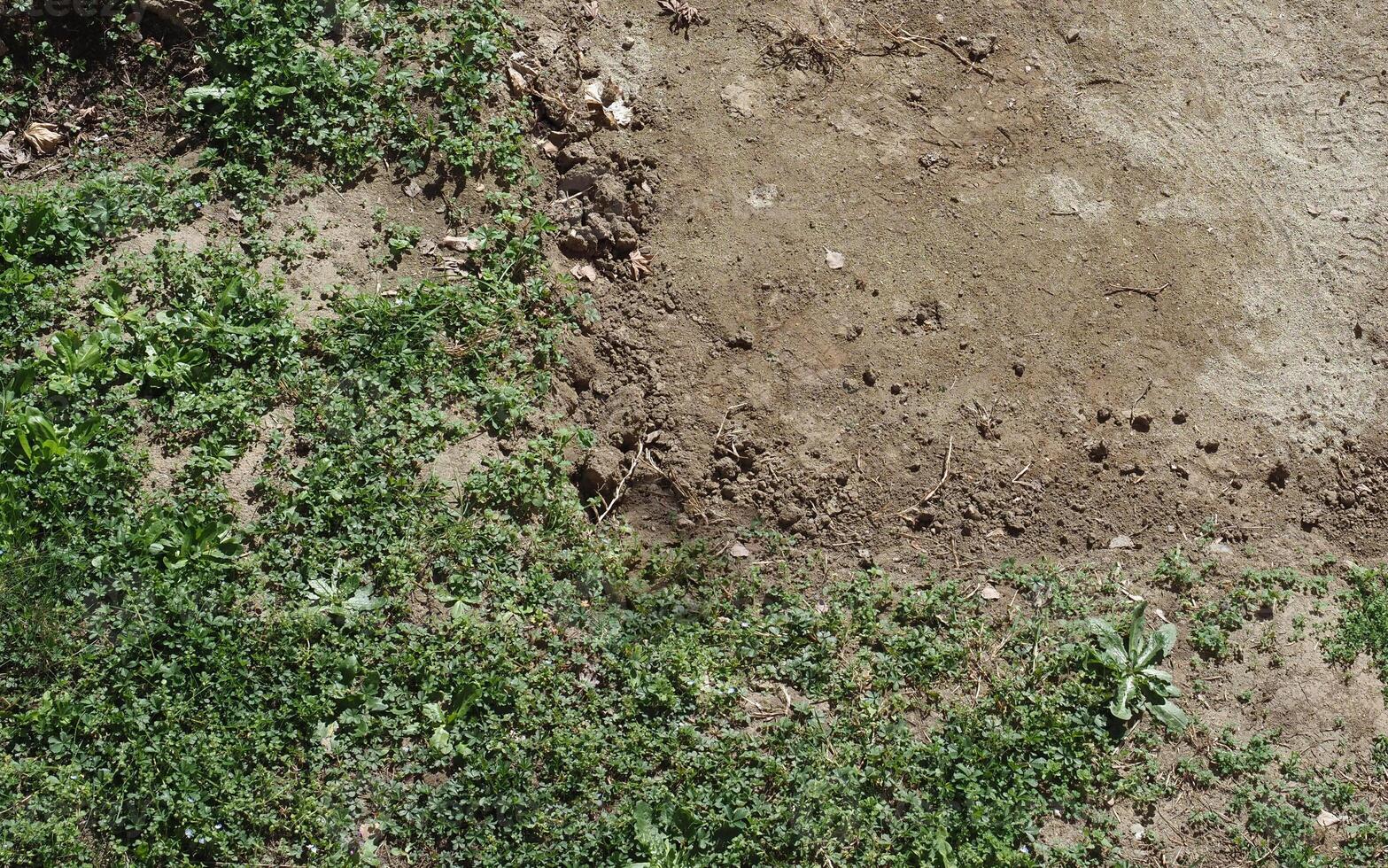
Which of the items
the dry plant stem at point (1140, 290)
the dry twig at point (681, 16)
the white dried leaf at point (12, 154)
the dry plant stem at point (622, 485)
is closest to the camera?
the dry plant stem at point (622, 485)

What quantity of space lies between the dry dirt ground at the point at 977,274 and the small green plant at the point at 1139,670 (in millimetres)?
451

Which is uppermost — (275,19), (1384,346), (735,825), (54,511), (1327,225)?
(275,19)

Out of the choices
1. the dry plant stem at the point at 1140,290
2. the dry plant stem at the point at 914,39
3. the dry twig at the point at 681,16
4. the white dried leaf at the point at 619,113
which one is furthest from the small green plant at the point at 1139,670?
the dry twig at the point at 681,16

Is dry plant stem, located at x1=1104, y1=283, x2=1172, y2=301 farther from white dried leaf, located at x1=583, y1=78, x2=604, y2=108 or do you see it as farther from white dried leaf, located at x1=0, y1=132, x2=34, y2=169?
white dried leaf, located at x1=0, y1=132, x2=34, y2=169

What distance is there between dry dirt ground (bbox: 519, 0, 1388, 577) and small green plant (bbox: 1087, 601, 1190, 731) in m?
0.45

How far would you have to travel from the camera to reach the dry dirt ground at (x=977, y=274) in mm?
5512

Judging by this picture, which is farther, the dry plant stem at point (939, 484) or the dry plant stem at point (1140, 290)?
the dry plant stem at point (1140, 290)

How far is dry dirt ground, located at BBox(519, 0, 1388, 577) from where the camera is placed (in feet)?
18.1

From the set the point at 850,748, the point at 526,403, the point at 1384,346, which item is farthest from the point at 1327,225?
the point at 526,403

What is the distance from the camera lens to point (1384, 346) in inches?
233

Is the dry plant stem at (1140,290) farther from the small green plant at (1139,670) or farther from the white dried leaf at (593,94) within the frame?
the white dried leaf at (593,94)

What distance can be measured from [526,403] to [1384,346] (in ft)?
14.9

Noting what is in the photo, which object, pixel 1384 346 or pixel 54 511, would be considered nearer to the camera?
pixel 54 511

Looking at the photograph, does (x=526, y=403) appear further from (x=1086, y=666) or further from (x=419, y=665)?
(x=1086, y=666)
